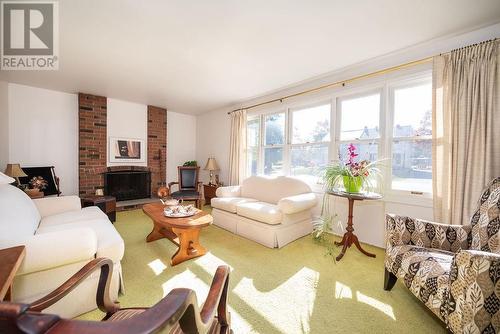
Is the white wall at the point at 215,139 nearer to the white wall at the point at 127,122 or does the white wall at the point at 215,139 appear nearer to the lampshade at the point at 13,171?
the white wall at the point at 127,122

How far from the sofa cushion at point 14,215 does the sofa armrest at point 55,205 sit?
0.44 meters

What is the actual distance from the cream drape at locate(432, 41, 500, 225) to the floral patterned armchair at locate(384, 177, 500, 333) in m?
0.51

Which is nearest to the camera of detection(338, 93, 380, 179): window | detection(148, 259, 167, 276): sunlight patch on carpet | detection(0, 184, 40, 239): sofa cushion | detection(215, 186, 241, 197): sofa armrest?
detection(0, 184, 40, 239): sofa cushion

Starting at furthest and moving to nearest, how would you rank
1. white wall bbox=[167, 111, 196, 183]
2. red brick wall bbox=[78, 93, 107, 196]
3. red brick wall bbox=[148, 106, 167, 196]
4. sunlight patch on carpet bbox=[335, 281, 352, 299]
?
white wall bbox=[167, 111, 196, 183] < red brick wall bbox=[148, 106, 167, 196] < red brick wall bbox=[78, 93, 107, 196] < sunlight patch on carpet bbox=[335, 281, 352, 299]

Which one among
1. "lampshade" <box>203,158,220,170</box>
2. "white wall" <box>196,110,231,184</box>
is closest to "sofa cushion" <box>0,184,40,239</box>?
"lampshade" <box>203,158,220,170</box>

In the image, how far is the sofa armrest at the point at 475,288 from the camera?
1033mm

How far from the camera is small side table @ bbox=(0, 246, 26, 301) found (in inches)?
29.9

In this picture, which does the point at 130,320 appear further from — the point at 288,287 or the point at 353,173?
the point at 353,173

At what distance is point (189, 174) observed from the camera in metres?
4.84

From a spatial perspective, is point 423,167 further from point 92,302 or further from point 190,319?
point 92,302

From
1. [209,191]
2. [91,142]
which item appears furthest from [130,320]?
[91,142]

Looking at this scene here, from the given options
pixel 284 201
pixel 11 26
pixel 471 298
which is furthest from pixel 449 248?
pixel 11 26

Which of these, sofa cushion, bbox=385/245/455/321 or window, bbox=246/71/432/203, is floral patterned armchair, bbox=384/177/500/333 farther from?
window, bbox=246/71/432/203

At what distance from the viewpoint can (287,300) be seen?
165 cm
